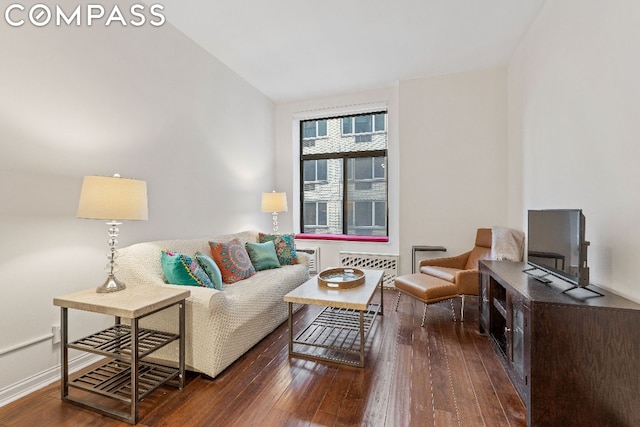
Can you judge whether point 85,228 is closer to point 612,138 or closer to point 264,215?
point 264,215

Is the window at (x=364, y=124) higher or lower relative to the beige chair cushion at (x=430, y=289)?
higher

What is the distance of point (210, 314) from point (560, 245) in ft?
7.45

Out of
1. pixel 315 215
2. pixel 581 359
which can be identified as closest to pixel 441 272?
pixel 581 359

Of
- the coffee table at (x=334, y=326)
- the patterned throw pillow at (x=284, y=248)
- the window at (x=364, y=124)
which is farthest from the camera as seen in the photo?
the window at (x=364, y=124)

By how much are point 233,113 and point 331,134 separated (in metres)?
1.70

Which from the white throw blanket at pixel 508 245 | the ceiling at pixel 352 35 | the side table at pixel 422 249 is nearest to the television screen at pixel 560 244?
the white throw blanket at pixel 508 245

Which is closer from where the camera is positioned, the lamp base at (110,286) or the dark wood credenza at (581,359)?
the dark wood credenza at (581,359)

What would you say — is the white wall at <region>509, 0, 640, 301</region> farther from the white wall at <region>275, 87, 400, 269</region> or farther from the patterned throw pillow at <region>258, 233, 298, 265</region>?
the patterned throw pillow at <region>258, 233, 298, 265</region>

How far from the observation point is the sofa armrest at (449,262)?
137 inches

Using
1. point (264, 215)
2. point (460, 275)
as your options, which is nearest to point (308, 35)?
point (264, 215)

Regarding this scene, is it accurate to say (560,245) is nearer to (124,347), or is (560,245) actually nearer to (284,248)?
(284,248)

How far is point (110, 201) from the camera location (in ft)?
5.79

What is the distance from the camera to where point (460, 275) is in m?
2.82

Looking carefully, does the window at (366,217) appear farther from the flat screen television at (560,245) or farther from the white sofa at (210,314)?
the flat screen television at (560,245)
